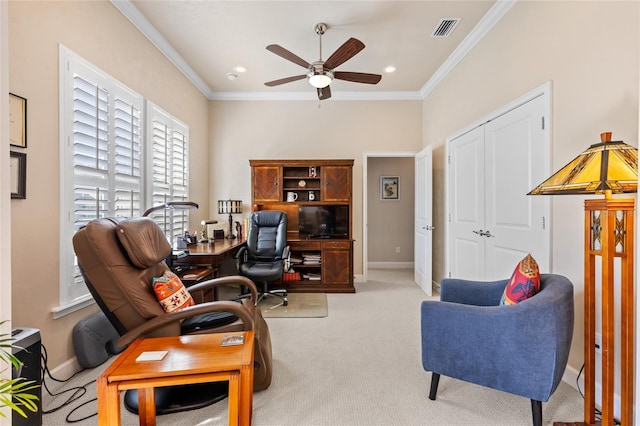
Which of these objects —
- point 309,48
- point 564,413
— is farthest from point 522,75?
point 564,413

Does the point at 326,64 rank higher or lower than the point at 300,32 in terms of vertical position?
lower

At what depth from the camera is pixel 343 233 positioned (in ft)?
15.0

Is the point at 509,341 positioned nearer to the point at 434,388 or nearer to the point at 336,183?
the point at 434,388

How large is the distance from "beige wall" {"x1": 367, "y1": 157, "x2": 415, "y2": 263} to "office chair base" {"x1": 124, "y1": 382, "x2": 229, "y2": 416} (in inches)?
174

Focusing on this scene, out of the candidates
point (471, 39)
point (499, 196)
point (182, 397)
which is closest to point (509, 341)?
point (499, 196)

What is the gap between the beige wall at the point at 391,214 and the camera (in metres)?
5.88

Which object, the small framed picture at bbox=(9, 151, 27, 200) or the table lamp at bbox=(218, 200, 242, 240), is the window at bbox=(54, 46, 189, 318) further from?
the table lamp at bbox=(218, 200, 242, 240)

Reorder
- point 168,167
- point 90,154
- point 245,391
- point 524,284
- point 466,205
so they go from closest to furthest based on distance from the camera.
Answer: point 245,391
point 524,284
point 90,154
point 466,205
point 168,167

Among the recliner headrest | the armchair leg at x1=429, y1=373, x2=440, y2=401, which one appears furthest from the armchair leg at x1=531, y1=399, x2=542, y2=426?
the recliner headrest

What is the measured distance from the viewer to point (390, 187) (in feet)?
19.3

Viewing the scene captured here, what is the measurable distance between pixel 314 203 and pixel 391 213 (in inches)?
82.3

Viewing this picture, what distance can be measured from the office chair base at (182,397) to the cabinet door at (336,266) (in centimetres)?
247

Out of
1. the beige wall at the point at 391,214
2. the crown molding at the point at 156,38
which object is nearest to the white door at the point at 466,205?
the beige wall at the point at 391,214

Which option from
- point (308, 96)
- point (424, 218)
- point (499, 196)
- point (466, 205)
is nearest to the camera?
point (499, 196)
